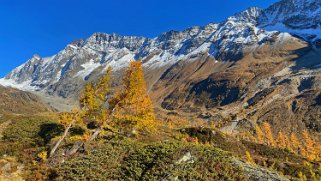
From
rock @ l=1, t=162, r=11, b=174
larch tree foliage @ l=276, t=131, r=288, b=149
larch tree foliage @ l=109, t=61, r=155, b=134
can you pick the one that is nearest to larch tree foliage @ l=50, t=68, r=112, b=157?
larch tree foliage @ l=109, t=61, r=155, b=134

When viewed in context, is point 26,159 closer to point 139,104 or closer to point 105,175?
point 105,175

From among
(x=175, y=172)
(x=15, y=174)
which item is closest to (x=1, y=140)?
(x=15, y=174)

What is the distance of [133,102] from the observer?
1489 inches

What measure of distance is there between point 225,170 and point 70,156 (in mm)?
11549

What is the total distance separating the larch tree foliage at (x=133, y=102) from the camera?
123 ft

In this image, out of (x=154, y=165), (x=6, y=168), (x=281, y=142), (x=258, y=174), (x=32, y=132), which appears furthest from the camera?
(x=281, y=142)

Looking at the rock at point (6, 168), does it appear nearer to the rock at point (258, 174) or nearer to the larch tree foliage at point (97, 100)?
the larch tree foliage at point (97, 100)

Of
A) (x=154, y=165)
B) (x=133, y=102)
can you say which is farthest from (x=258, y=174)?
(x=133, y=102)

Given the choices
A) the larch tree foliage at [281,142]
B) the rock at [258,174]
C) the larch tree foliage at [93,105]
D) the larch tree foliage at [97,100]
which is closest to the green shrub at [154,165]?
the rock at [258,174]

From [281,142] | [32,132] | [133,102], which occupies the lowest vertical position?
[281,142]

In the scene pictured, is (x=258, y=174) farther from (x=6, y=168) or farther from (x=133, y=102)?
(x=6, y=168)

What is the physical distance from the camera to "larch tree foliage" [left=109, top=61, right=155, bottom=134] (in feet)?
123

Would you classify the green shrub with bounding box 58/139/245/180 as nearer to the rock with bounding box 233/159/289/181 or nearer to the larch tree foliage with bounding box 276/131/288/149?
the rock with bounding box 233/159/289/181

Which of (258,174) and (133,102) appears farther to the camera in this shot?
(133,102)
